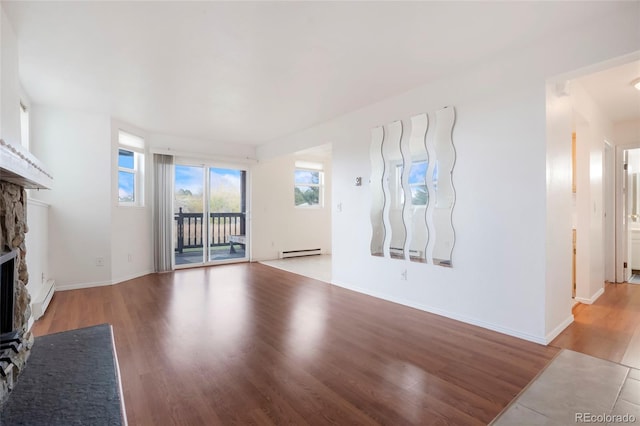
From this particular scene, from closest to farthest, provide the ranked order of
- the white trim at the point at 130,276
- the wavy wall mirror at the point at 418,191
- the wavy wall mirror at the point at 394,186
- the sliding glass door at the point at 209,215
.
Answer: the wavy wall mirror at the point at 418,191 → the wavy wall mirror at the point at 394,186 → the white trim at the point at 130,276 → the sliding glass door at the point at 209,215

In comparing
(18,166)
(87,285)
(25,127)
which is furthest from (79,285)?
(18,166)

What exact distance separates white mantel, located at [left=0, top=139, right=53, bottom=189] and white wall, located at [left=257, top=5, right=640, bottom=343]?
334cm

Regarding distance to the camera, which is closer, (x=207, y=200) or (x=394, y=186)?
(x=394, y=186)

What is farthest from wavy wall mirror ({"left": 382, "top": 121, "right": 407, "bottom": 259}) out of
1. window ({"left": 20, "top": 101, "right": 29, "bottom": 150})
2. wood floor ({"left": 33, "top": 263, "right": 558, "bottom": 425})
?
window ({"left": 20, "top": 101, "right": 29, "bottom": 150})

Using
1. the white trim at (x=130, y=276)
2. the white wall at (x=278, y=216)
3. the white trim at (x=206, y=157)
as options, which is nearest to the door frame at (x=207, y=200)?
the white trim at (x=206, y=157)

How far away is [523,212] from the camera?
101 inches

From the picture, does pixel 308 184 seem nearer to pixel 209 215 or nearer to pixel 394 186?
pixel 209 215

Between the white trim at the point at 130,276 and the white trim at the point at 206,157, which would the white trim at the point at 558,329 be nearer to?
the white trim at the point at 130,276

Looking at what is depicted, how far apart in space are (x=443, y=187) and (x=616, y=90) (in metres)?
2.27

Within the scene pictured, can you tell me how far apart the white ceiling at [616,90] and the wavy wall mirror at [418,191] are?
5.30ft

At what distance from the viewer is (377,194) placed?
390 centimetres

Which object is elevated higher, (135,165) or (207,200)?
(135,165)

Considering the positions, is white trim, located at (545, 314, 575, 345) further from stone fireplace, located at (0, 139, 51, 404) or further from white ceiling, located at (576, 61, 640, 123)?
stone fireplace, located at (0, 139, 51, 404)

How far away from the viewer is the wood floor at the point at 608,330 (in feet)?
7.54
